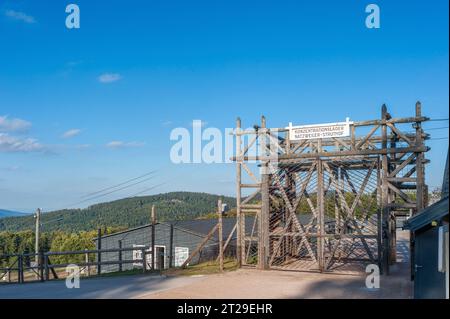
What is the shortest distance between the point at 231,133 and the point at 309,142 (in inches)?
115

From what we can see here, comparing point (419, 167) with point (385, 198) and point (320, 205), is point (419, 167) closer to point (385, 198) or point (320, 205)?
point (385, 198)

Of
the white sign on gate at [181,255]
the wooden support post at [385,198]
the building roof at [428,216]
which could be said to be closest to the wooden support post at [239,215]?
the wooden support post at [385,198]

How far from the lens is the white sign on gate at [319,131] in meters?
14.7

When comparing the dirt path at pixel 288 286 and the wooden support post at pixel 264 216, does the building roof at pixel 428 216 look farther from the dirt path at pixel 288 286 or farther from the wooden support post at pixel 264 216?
the wooden support post at pixel 264 216

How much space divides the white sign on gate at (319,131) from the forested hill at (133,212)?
131 ft

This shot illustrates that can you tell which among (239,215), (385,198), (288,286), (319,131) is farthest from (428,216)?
(239,215)

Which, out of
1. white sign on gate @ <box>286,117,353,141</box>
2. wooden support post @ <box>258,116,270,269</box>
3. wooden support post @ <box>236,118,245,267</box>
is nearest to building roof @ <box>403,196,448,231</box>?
white sign on gate @ <box>286,117,353,141</box>

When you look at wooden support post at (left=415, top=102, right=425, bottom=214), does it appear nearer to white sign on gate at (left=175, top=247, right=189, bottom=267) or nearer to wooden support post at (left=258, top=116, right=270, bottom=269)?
wooden support post at (left=258, top=116, right=270, bottom=269)

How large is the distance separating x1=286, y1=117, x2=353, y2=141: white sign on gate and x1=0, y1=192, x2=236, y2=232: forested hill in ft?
131

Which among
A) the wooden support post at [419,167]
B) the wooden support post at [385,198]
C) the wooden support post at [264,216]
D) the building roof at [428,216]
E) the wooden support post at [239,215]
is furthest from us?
the wooden support post at [239,215]

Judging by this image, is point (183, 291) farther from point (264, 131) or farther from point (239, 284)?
point (264, 131)

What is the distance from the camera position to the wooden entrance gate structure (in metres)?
13.9
